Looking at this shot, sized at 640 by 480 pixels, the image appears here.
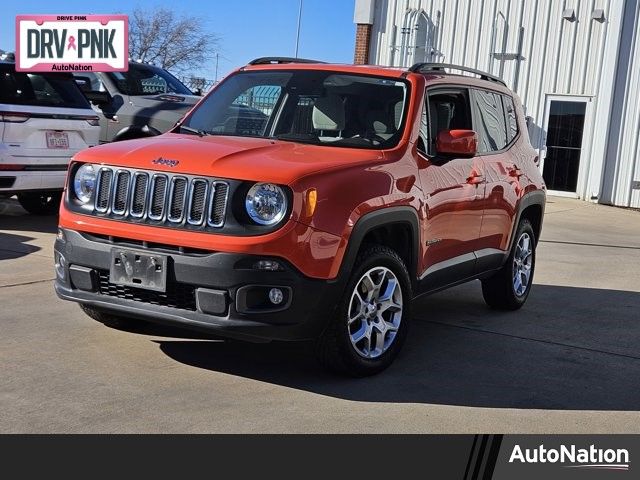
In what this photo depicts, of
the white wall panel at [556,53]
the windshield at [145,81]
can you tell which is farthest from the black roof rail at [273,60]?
the white wall panel at [556,53]

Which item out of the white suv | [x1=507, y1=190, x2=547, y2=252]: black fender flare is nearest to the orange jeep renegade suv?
[x1=507, y1=190, x2=547, y2=252]: black fender flare

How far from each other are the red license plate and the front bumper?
531cm

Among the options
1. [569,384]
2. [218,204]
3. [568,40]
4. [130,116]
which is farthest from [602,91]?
[218,204]

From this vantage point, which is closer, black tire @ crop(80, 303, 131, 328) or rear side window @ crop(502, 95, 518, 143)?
black tire @ crop(80, 303, 131, 328)

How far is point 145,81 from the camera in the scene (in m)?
12.7

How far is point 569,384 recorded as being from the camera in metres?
5.05

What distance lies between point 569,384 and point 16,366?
10.5ft

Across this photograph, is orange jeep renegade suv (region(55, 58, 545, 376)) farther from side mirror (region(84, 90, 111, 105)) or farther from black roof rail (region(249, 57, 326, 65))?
side mirror (region(84, 90, 111, 105))

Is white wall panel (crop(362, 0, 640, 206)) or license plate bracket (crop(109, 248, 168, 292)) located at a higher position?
white wall panel (crop(362, 0, 640, 206))

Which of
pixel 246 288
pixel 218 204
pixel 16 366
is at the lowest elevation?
pixel 16 366

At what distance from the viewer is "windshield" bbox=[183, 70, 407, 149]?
17.6 ft

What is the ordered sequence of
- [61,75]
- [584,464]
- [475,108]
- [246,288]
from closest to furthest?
[584,464], [246,288], [475,108], [61,75]

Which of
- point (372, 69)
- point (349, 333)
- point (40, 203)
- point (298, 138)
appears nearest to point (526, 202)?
point (372, 69)

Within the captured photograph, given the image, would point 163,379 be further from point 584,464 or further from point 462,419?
point 584,464
